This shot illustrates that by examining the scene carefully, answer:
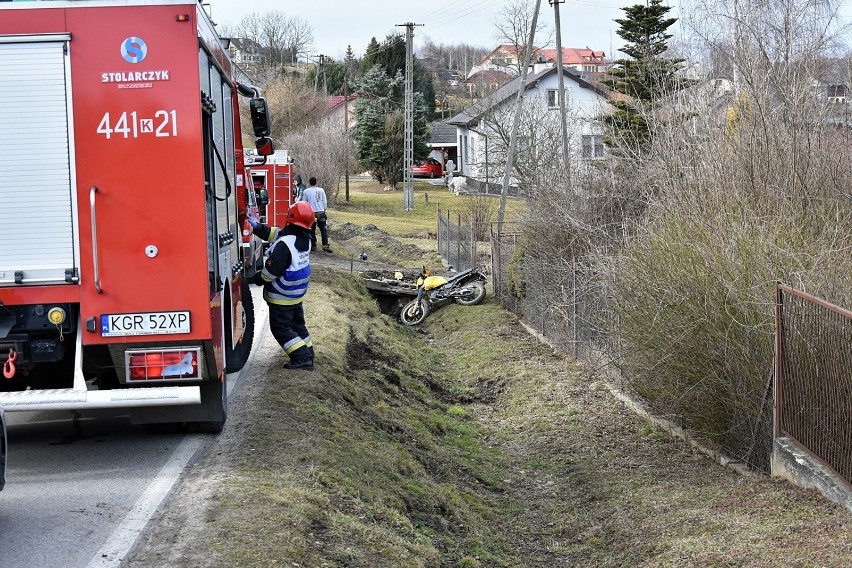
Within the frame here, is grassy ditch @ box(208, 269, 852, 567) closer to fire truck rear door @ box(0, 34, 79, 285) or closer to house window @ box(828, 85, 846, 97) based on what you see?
fire truck rear door @ box(0, 34, 79, 285)

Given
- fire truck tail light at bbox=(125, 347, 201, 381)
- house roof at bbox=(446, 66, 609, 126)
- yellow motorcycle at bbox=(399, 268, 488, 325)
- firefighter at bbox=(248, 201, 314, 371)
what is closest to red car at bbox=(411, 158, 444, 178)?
house roof at bbox=(446, 66, 609, 126)

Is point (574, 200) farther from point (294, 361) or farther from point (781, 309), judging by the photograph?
point (781, 309)

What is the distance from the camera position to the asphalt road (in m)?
5.85

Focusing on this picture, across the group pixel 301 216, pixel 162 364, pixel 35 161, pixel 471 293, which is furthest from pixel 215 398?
pixel 471 293

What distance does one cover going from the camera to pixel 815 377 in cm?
778

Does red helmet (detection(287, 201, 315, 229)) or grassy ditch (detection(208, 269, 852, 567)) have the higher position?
red helmet (detection(287, 201, 315, 229))

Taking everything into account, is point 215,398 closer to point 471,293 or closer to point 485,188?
point 471,293

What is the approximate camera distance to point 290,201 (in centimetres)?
2788

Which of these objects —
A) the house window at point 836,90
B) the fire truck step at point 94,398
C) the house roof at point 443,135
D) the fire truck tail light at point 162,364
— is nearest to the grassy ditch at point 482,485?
the fire truck step at point 94,398

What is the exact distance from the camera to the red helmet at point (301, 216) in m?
10.6

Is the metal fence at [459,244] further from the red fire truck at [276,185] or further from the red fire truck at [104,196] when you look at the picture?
the red fire truck at [104,196]

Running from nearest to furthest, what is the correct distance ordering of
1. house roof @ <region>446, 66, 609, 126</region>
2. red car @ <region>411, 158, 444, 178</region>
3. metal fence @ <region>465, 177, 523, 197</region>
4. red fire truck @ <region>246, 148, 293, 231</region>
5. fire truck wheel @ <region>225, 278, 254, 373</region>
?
1. fire truck wheel @ <region>225, 278, 254, 373</region>
2. red fire truck @ <region>246, 148, 293, 231</region>
3. metal fence @ <region>465, 177, 523, 197</region>
4. house roof @ <region>446, 66, 609, 126</region>
5. red car @ <region>411, 158, 444, 178</region>

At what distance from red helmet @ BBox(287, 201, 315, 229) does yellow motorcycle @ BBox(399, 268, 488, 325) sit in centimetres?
1034

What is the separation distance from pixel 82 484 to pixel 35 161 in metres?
2.25
